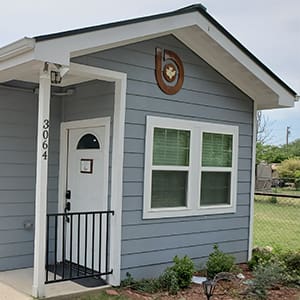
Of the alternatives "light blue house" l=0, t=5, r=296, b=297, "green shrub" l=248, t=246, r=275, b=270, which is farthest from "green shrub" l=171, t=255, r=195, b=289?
"green shrub" l=248, t=246, r=275, b=270

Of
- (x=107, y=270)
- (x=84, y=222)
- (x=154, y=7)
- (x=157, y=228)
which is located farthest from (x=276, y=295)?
(x=154, y=7)

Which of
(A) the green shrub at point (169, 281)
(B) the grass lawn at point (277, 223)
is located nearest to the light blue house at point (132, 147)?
(A) the green shrub at point (169, 281)

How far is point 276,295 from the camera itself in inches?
211

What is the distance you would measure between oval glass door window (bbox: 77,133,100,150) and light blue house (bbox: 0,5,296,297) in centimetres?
1

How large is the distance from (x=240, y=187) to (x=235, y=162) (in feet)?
1.39

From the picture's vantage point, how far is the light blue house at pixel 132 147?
536cm

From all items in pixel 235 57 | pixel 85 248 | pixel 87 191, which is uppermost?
pixel 235 57

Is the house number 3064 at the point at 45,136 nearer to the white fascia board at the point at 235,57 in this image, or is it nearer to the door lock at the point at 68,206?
the door lock at the point at 68,206

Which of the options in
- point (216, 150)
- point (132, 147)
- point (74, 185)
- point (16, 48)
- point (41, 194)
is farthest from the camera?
point (216, 150)

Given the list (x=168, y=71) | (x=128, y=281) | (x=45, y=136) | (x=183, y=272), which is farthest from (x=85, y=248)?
(x=168, y=71)

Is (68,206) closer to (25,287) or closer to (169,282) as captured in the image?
(25,287)

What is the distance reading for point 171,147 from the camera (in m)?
6.00

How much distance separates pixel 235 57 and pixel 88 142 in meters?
2.35

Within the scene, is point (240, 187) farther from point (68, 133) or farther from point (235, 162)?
point (68, 133)
